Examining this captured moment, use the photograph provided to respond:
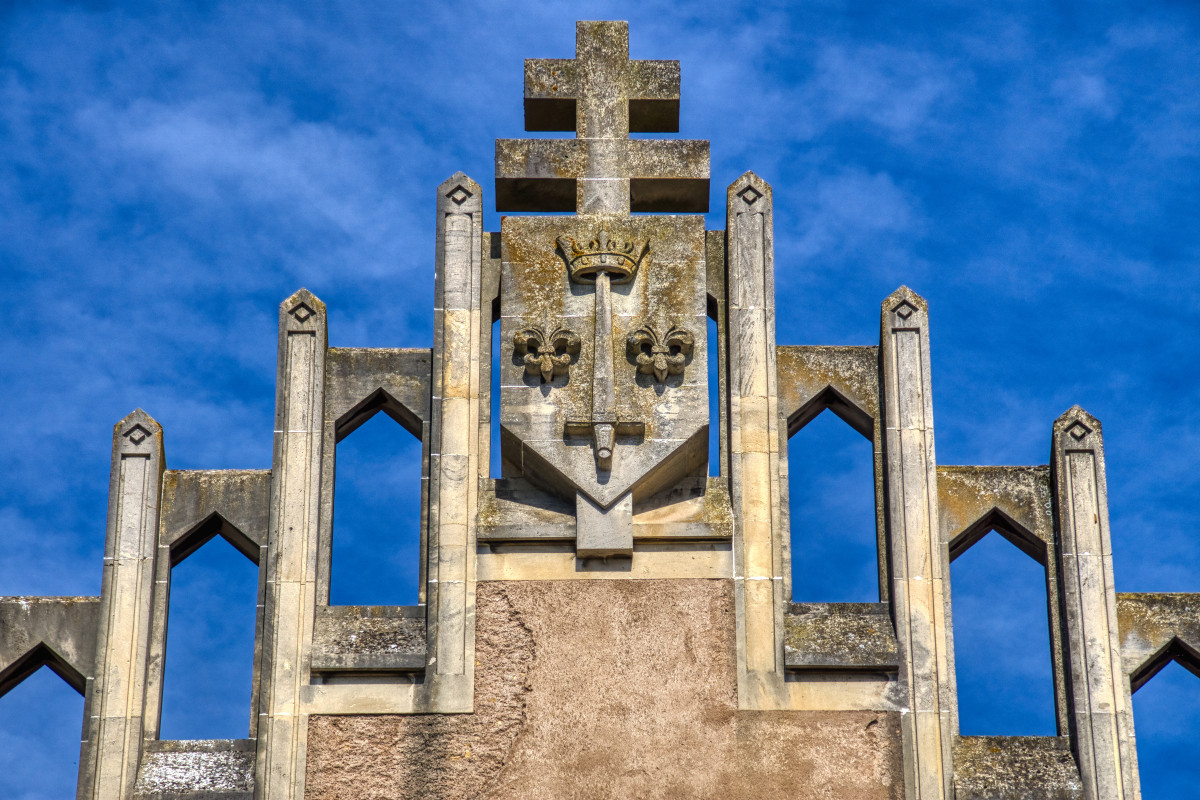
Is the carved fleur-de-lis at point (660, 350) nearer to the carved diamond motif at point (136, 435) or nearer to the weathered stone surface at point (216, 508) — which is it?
the weathered stone surface at point (216, 508)

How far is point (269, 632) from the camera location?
569 inches

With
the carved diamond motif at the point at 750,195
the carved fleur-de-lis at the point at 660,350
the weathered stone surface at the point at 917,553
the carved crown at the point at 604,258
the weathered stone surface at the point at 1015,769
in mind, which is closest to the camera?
the weathered stone surface at the point at 1015,769

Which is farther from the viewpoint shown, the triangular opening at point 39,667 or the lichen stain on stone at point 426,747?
the triangular opening at point 39,667

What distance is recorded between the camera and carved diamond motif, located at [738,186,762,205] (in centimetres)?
1566

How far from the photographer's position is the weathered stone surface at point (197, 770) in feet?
46.4

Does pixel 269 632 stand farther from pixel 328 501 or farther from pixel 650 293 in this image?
pixel 650 293

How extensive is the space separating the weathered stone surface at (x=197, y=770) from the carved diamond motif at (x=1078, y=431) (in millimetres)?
6016

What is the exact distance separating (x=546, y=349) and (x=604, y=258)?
842 mm

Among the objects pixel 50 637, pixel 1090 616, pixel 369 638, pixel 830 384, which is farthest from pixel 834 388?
pixel 50 637

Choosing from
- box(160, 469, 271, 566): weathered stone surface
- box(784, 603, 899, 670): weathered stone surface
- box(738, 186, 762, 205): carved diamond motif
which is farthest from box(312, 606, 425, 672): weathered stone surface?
box(738, 186, 762, 205): carved diamond motif

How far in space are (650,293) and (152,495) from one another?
3778mm

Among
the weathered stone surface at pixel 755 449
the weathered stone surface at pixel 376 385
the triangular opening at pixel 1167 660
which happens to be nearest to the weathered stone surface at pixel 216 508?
the weathered stone surface at pixel 376 385

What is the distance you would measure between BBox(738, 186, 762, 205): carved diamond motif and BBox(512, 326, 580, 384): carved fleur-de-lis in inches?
65.0

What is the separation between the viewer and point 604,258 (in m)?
15.4
